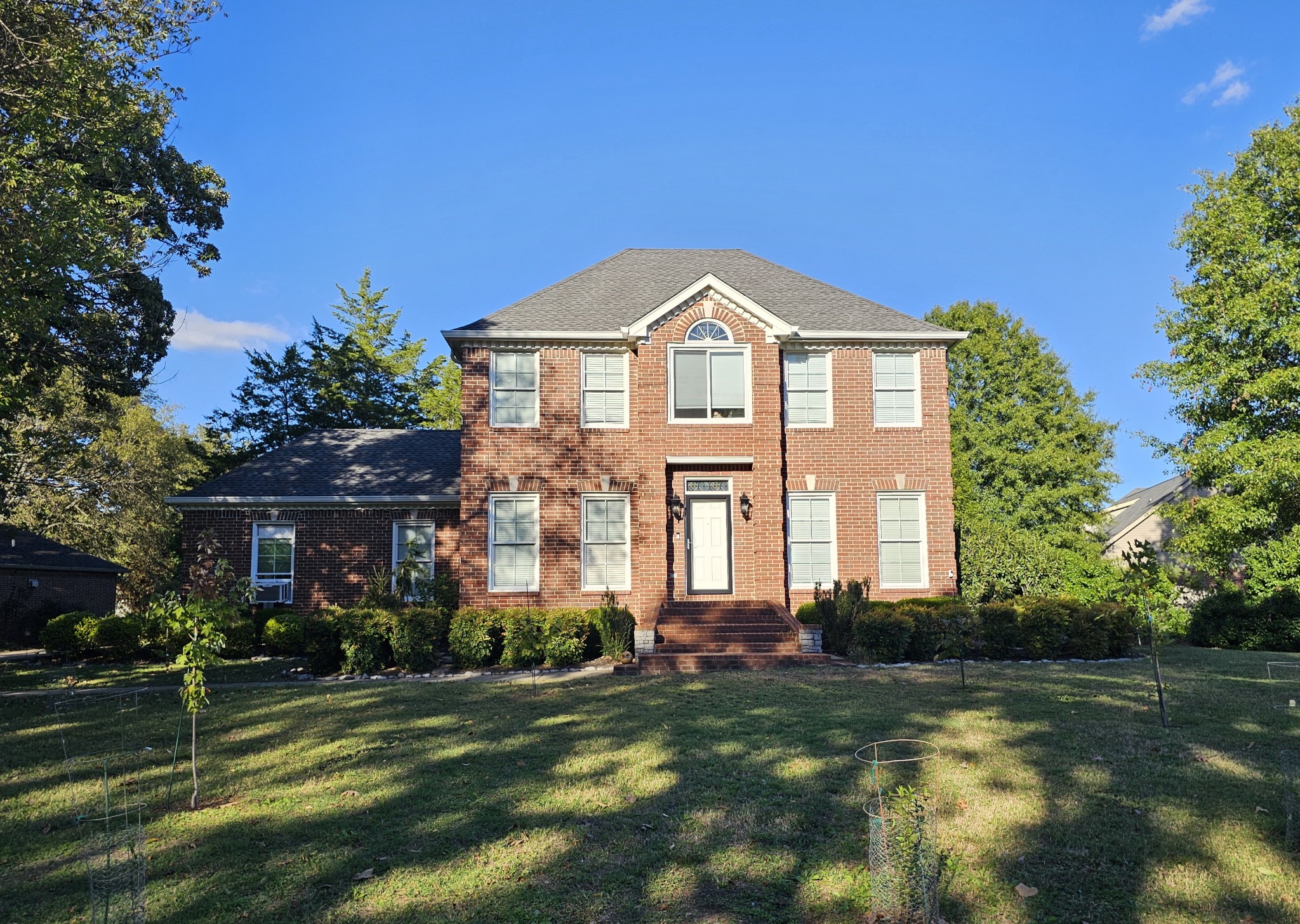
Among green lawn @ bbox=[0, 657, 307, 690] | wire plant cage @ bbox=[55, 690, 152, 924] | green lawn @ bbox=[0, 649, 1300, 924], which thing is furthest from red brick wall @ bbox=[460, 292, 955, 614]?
wire plant cage @ bbox=[55, 690, 152, 924]

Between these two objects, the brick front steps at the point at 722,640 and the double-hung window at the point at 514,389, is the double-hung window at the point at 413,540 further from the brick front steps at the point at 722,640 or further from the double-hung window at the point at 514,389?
the brick front steps at the point at 722,640

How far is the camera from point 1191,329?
23.0 meters

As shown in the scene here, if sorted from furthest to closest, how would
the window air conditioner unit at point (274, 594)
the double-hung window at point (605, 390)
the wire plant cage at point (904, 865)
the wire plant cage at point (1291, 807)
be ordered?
the window air conditioner unit at point (274, 594), the double-hung window at point (605, 390), the wire plant cage at point (1291, 807), the wire plant cage at point (904, 865)

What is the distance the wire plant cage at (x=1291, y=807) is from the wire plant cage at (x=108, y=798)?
6.90m

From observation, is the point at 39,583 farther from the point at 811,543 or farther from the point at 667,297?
the point at 811,543

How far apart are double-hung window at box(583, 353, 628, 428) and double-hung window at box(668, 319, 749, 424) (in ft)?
3.82

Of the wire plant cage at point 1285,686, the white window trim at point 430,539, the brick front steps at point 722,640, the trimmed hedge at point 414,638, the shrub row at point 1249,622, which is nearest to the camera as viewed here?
the wire plant cage at point 1285,686

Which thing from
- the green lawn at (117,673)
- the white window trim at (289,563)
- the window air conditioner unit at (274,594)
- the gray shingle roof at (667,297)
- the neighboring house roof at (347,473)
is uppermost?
the gray shingle roof at (667,297)

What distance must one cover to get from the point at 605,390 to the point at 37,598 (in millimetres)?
22741

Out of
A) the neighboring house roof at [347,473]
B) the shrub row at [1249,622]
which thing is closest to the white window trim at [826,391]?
the neighboring house roof at [347,473]

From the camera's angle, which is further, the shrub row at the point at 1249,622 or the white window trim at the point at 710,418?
the shrub row at the point at 1249,622

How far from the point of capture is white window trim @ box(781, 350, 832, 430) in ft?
61.5

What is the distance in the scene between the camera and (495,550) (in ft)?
60.4

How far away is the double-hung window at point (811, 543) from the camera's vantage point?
1839 centimetres
